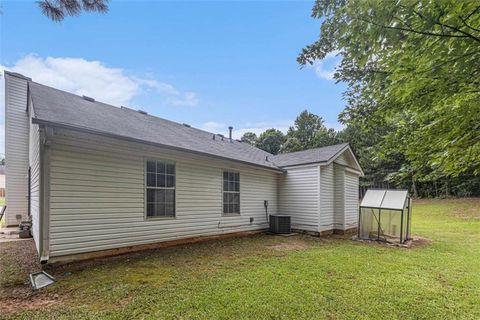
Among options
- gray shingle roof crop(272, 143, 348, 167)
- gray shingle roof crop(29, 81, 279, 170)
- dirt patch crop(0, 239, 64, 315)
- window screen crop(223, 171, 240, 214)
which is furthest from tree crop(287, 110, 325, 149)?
dirt patch crop(0, 239, 64, 315)

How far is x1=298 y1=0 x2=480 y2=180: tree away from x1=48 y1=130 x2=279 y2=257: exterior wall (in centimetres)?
528

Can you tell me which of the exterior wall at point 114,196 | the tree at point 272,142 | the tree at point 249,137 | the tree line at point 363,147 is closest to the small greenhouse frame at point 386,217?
the tree line at point 363,147

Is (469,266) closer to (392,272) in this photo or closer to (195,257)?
(392,272)

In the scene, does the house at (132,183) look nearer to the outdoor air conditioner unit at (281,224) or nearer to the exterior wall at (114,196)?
the exterior wall at (114,196)

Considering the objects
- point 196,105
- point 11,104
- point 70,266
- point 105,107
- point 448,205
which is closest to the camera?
point 70,266

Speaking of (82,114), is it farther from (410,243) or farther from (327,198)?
(410,243)

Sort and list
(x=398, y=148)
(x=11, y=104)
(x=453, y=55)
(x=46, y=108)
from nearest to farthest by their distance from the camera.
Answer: (x=453, y=55)
(x=398, y=148)
(x=46, y=108)
(x=11, y=104)

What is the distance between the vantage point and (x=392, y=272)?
5328 millimetres

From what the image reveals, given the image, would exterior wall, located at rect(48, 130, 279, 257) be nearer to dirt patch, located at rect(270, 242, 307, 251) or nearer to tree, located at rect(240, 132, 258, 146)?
dirt patch, located at rect(270, 242, 307, 251)

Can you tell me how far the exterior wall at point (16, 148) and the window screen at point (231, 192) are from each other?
8.15 meters

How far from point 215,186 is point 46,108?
502 centimetres

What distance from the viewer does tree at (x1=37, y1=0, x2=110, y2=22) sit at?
323cm

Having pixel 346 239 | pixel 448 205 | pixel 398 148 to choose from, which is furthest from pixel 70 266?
pixel 448 205

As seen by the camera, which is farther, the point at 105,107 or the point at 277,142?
the point at 277,142
